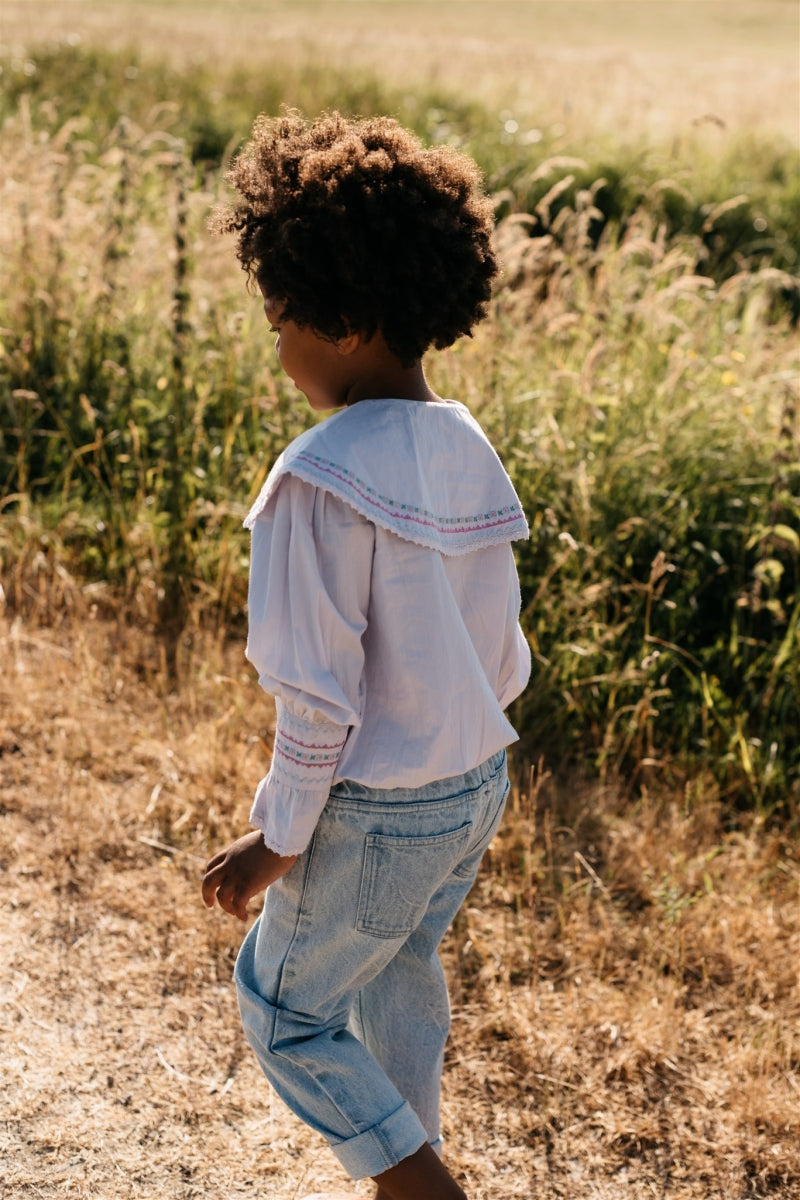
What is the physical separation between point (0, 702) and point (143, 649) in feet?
1.52

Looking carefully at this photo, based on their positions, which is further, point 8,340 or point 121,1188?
point 8,340

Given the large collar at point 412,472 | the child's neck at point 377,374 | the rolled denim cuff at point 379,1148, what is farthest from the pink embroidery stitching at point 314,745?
the rolled denim cuff at point 379,1148

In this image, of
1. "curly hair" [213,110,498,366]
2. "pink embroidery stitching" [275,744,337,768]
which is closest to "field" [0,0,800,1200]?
"pink embroidery stitching" [275,744,337,768]

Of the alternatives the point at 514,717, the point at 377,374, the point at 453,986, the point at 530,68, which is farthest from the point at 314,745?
the point at 530,68

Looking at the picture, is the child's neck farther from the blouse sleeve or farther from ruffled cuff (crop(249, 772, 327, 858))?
ruffled cuff (crop(249, 772, 327, 858))

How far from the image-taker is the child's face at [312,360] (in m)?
1.72

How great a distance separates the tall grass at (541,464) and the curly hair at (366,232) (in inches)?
68.5

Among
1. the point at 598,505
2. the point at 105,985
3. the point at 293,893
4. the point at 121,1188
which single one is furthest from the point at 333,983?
the point at 598,505

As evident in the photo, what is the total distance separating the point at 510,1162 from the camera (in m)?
2.41

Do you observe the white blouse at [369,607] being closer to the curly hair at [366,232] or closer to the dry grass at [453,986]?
the curly hair at [366,232]

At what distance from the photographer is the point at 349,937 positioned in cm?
177

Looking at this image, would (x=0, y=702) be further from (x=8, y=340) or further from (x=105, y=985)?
(x=8, y=340)

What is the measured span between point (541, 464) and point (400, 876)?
2.36 meters

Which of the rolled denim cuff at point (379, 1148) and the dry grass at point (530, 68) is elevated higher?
the dry grass at point (530, 68)
